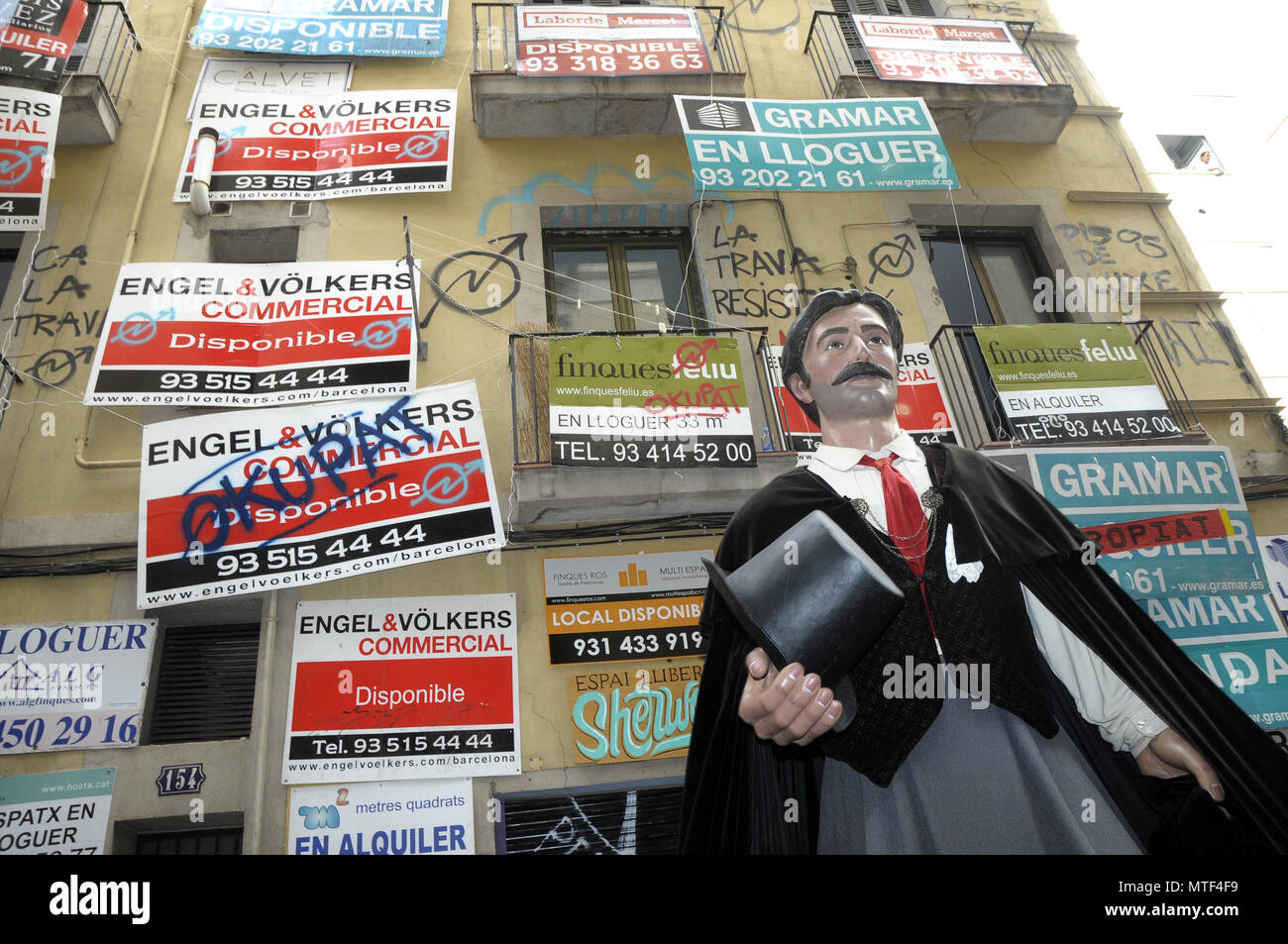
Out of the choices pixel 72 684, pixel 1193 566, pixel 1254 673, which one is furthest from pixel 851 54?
pixel 72 684

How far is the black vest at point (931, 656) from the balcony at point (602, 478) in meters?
3.36

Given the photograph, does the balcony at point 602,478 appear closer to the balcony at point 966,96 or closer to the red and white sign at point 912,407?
the red and white sign at point 912,407

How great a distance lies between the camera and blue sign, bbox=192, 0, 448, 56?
8.59 metres

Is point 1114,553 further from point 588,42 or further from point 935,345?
point 588,42

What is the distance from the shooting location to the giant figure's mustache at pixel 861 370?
10.8 ft

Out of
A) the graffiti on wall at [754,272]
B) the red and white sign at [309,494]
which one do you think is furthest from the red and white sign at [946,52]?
the red and white sign at [309,494]

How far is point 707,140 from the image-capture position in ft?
21.6

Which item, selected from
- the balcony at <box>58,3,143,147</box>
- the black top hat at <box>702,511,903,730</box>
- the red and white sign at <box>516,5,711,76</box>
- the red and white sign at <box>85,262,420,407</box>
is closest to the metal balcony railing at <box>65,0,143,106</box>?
the balcony at <box>58,3,143,147</box>

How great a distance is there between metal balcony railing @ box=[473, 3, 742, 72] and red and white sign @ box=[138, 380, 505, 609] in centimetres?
437

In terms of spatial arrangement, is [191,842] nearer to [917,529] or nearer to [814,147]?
[917,529]

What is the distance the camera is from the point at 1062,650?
2.89m

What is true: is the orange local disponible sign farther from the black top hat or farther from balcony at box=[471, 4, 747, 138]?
balcony at box=[471, 4, 747, 138]
